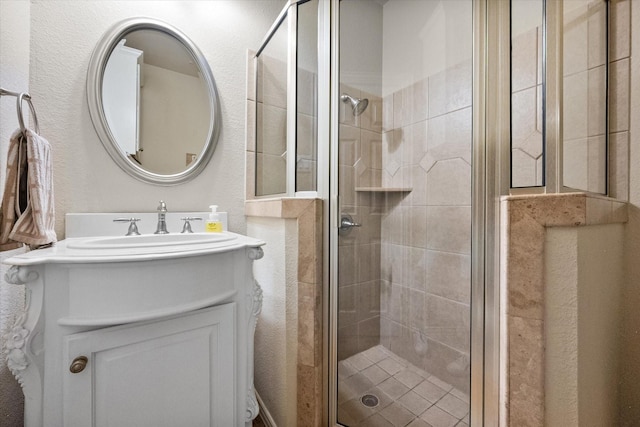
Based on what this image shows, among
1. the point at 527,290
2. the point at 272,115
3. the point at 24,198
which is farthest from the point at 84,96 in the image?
the point at 527,290

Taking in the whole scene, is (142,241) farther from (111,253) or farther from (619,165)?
(619,165)

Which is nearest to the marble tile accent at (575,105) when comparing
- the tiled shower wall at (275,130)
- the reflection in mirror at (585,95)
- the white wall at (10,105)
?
the reflection in mirror at (585,95)

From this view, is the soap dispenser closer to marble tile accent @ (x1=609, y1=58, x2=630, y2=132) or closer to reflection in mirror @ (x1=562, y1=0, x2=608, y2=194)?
reflection in mirror @ (x1=562, y1=0, x2=608, y2=194)

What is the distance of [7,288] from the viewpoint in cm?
89

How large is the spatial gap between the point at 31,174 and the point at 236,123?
2.66 feet

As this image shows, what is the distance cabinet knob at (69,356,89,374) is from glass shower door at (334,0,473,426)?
77cm

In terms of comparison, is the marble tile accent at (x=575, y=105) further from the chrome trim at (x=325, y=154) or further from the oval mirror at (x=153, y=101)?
the oval mirror at (x=153, y=101)

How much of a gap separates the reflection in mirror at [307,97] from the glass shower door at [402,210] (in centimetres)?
11

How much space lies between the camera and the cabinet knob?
2.19 ft

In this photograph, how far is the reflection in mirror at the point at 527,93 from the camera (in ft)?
2.27

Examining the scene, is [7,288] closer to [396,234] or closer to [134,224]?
[134,224]

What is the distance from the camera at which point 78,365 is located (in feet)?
2.20

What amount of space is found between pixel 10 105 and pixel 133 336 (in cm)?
83

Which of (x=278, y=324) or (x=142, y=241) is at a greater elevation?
(x=142, y=241)
